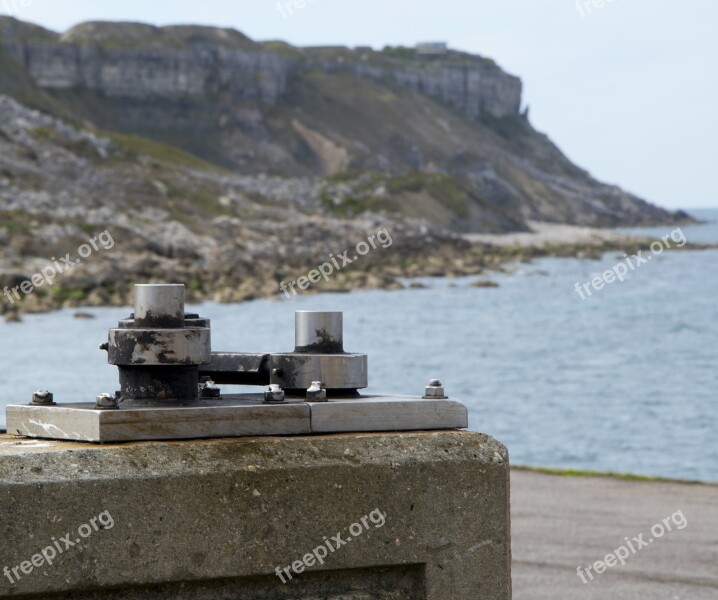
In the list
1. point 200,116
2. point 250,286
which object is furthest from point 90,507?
point 200,116

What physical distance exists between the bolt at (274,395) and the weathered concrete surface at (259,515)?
0.13m

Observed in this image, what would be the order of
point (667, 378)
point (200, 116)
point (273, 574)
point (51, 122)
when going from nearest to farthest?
point (273, 574)
point (667, 378)
point (51, 122)
point (200, 116)

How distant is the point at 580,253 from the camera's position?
10988 cm

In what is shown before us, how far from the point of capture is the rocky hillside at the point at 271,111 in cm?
14525

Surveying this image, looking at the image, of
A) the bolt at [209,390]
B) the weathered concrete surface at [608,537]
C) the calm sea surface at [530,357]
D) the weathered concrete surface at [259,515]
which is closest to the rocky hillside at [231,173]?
the calm sea surface at [530,357]

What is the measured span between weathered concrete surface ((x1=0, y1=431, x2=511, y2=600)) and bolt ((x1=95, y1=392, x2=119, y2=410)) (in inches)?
4.5

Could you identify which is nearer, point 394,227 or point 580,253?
point 394,227

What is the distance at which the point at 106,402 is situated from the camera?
289 centimetres

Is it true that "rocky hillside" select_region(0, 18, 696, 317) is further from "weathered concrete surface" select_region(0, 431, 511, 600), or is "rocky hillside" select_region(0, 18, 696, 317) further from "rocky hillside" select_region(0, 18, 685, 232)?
"weathered concrete surface" select_region(0, 431, 511, 600)

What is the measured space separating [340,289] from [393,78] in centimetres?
13044

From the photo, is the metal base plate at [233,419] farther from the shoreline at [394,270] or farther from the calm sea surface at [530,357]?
the shoreline at [394,270]

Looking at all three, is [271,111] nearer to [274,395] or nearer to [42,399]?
[42,399]

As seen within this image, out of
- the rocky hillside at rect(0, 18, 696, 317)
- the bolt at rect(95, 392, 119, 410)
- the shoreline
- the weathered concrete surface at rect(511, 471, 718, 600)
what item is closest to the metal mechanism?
the bolt at rect(95, 392, 119, 410)

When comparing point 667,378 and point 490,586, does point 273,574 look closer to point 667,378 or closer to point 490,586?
point 490,586
